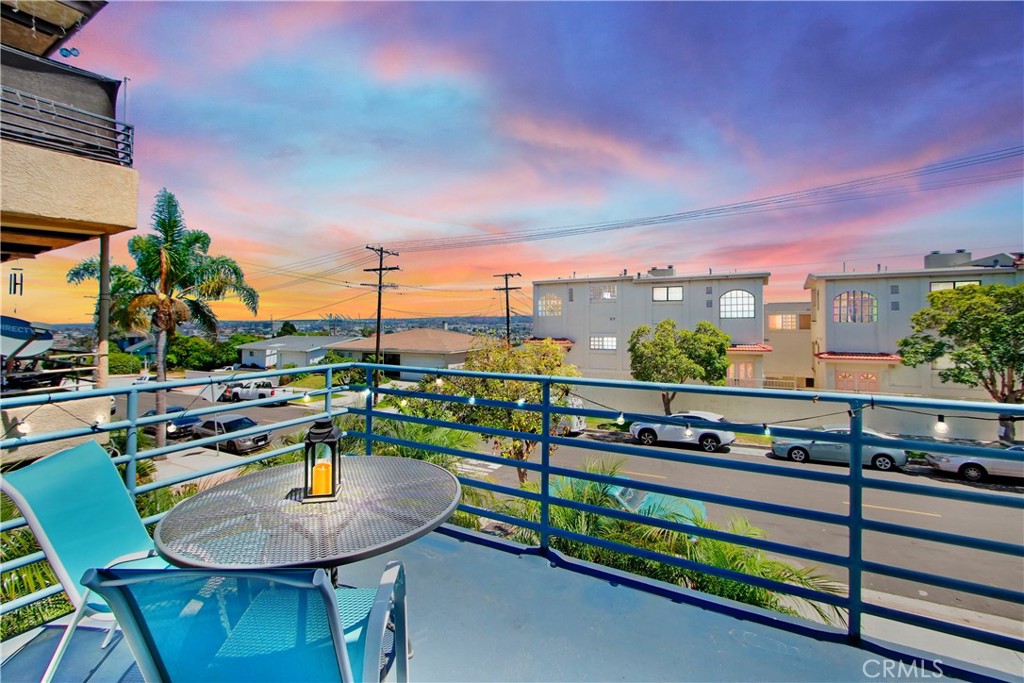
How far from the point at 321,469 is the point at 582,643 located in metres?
1.23

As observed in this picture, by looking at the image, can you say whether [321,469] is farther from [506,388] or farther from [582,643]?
[506,388]

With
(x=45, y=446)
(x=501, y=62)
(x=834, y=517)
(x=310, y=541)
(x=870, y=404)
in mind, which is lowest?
(x=45, y=446)

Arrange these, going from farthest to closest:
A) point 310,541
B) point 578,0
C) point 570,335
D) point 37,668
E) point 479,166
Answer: point 570,335 < point 479,166 < point 578,0 < point 37,668 < point 310,541

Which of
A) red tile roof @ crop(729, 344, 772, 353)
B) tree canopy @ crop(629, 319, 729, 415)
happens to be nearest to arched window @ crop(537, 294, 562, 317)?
tree canopy @ crop(629, 319, 729, 415)

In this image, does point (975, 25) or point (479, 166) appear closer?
point (975, 25)

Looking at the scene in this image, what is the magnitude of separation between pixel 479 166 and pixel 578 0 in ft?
55.3

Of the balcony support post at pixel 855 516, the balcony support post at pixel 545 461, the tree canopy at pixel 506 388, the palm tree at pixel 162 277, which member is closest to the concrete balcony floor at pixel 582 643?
the balcony support post at pixel 855 516

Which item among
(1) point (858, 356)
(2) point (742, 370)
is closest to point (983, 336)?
(1) point (858, 356)

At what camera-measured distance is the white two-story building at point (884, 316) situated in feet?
72.0

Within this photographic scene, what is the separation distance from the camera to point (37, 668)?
1636mm

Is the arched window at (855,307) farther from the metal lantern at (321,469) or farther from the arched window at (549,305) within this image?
the metal lantern at (321,469)

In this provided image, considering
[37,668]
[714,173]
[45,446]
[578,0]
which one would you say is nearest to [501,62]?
[578,0]

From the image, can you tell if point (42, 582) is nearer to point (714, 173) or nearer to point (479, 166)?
point (479, 166)

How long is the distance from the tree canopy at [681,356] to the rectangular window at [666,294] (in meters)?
5.00
